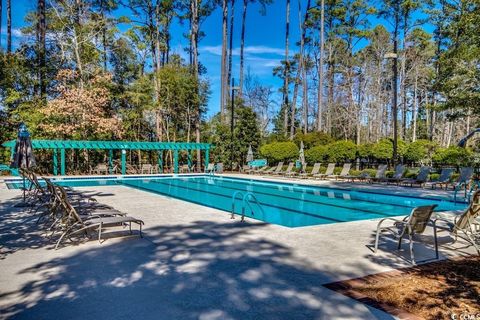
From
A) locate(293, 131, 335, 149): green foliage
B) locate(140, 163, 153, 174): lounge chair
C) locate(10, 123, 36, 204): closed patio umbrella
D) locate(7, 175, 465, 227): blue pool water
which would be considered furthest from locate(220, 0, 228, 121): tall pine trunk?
locate(10, 123, 36, 204): closed patio umbrella

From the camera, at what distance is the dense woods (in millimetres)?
21094

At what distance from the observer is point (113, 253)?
201 inches

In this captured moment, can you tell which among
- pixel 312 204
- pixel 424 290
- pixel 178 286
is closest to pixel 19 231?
pixel 178 286

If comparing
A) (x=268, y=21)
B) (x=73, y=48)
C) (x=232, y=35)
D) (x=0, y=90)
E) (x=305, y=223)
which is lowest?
(x=305, y=223)

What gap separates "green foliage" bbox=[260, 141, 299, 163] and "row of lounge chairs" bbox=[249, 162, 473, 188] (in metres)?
1.86

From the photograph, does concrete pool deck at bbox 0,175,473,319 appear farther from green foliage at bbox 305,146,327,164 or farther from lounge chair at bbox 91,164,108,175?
green foliage at bbox 305,146,327,164

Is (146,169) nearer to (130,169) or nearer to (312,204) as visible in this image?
(130,169)

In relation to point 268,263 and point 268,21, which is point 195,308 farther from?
point 268,21

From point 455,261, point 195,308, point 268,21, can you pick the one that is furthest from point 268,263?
point 268,21

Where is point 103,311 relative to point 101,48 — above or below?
below

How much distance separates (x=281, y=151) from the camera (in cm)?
2466

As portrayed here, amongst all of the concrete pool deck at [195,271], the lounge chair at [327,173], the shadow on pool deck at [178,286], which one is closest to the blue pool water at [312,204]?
the concrete pool deck at [195,271]

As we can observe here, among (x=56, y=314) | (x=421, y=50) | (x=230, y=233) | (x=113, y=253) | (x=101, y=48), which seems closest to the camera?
(x=56, y=314)

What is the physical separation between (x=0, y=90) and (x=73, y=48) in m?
4.89
